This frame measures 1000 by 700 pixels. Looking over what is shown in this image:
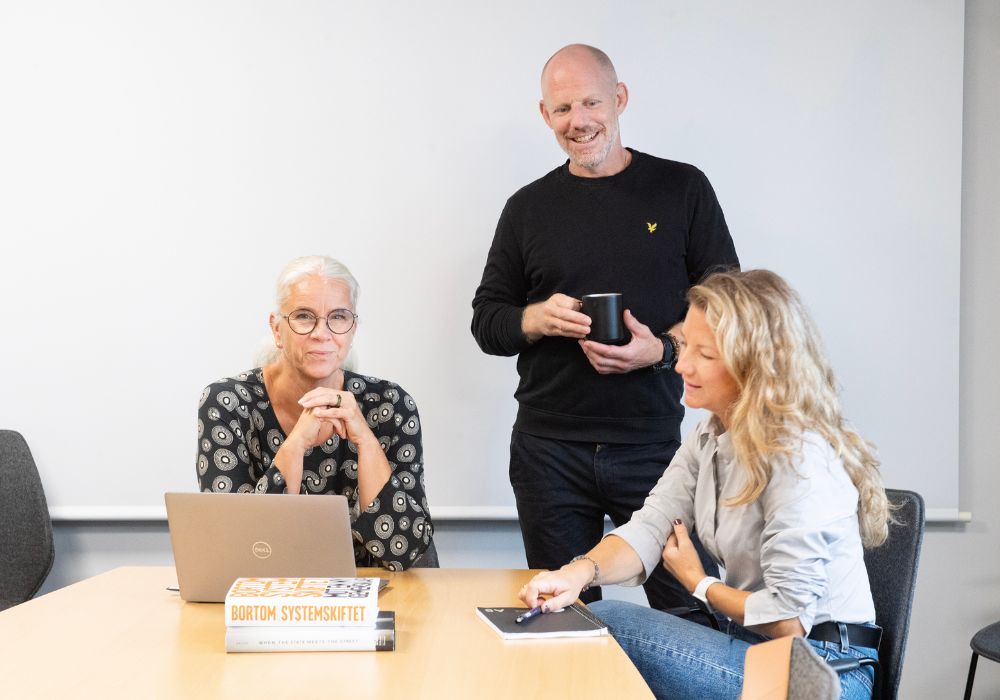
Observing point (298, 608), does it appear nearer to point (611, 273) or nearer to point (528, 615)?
point (528, 615)

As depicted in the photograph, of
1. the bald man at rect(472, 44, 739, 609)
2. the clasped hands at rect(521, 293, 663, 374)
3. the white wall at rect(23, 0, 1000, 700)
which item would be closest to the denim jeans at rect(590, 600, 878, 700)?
the bald man at rect(472, 44, 739, 609)

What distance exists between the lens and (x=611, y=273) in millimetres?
2486

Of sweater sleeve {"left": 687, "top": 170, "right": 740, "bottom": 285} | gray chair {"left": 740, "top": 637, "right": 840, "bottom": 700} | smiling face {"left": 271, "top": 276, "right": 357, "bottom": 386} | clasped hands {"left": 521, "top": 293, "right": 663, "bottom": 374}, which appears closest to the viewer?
gray chair {"left": 740, "top": 637, "right": 840, "bottom": 700}

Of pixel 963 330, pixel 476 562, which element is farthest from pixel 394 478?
pixel 963 330

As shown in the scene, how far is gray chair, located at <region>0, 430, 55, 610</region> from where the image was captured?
3012mm

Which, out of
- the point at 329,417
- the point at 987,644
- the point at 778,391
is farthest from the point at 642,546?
the point at 987,644

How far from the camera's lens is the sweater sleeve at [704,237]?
2527 mm

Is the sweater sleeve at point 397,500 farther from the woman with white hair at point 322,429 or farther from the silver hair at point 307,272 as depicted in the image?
the silver hair at point 307,272

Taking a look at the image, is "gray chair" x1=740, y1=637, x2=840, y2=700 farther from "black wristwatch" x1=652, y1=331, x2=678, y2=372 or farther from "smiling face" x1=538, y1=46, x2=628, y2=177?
"smiling face" x1=538, y1=46, x2=628, y2=177

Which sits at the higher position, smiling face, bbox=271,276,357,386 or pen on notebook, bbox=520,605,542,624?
smiling face, bbox=271,276,357,386

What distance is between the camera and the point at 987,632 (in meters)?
2.65

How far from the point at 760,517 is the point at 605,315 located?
2.20 ft

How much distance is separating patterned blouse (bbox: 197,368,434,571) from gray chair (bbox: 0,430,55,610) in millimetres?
1284

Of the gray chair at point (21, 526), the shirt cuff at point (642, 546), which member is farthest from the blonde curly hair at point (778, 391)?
the gray chair at point (21, 526)
